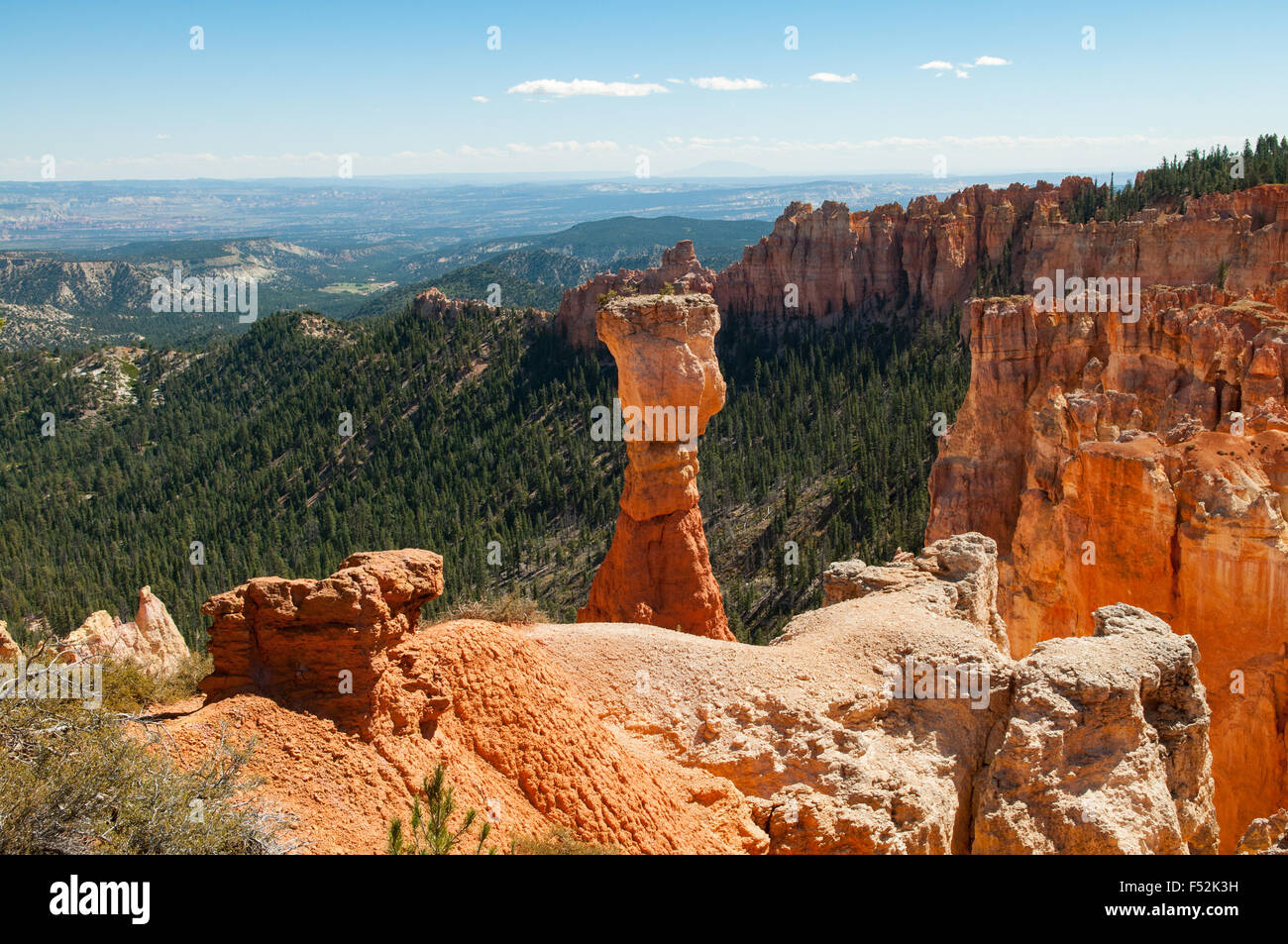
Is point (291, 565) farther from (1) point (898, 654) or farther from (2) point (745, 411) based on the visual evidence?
(1) point (898, 654)

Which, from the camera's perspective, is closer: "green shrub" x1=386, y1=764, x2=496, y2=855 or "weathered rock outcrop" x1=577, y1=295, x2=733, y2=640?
"green shrub" x1=386, y1=764, x2=496, y2=855

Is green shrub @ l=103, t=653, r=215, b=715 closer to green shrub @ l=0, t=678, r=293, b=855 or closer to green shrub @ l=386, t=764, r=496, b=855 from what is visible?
green shrub @ l=0, t=678, r=293, b=855

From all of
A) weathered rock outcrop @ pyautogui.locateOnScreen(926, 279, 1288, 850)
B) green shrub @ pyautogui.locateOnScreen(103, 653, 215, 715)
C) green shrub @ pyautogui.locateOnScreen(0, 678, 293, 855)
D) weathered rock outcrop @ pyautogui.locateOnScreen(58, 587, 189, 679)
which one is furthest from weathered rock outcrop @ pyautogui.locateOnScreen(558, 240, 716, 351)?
green shrub @ pyautogui.locateOnScreen(0, 678, 293, 855)

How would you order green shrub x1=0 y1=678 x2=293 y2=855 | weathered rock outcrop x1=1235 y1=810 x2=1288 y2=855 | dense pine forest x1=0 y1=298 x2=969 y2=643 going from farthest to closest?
1. dense pine forest x1=0 y1=298 x2=969 y2=643
2. weathered rock outcrop x1=1235 y1=810 x2=1288 y2=855
3. green shrub x1=0 y1=678 x2=293 y2=855

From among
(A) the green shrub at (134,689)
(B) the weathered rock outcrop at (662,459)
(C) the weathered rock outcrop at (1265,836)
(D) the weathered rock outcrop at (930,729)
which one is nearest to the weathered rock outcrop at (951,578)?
(D) the weathered rock outcrop at (930,729)

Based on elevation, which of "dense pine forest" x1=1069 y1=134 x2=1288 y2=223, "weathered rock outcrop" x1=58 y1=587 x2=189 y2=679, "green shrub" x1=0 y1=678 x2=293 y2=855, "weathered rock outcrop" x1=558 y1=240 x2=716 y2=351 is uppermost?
"dense pine forest" x1=1069 y1=134 x2=1288 y2=223

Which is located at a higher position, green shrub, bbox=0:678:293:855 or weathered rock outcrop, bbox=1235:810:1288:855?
green shrub, bbox=0:678:293:855

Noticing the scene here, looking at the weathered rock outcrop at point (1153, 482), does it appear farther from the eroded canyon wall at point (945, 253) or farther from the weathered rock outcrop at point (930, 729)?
the eroded canyon wall at point (945, 253)

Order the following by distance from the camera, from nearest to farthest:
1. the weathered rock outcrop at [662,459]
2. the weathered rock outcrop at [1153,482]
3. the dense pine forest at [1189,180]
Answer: the weathered rock outcrop at [1153,482], the weathered rock outcrop at [662,459], the dense pine forest at [1189,180]
